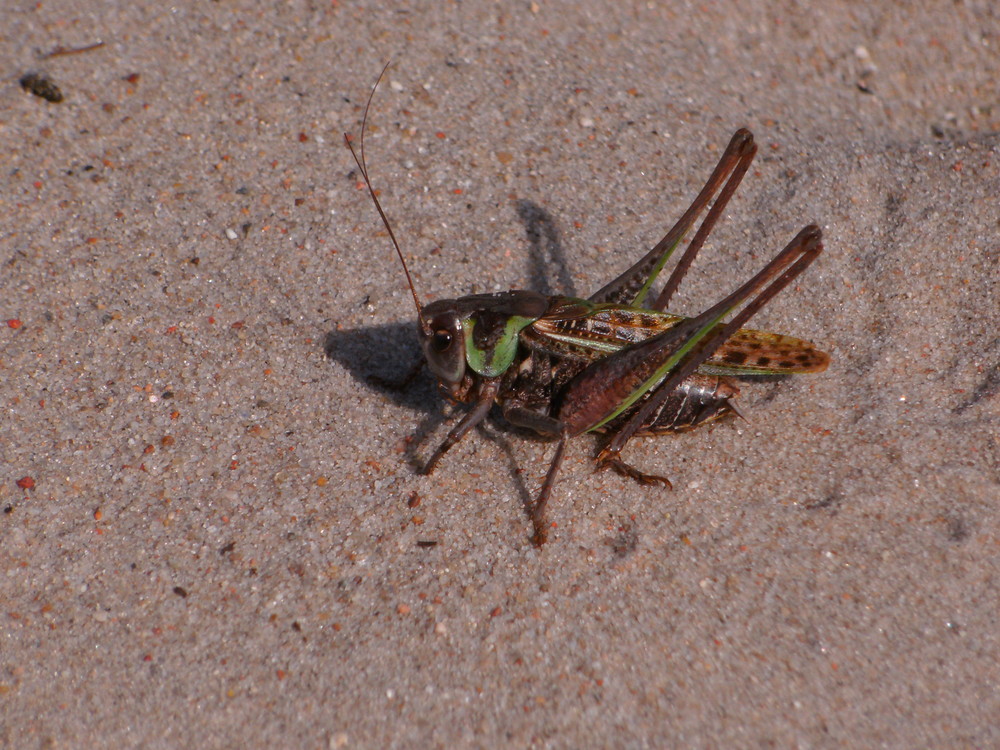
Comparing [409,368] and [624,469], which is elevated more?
[624,469]

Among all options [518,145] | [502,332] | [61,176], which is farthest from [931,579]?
[61,176]

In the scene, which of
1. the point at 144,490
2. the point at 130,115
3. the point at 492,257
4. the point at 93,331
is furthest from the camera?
the point at 130,115

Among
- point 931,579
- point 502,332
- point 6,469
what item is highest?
point 931,579

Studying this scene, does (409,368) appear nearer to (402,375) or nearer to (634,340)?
(402,375)

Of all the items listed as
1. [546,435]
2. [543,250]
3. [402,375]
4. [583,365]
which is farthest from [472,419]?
[543,250]

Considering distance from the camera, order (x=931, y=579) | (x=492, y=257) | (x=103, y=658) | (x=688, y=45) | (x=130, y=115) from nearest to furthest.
Result: (x=103, y=658) < (x=931, y=579) < (x=492, y=257) < (x=130, y=115) < (x=688, y=45)

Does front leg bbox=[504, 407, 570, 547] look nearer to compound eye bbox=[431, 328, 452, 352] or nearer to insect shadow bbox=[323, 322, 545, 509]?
insect shadow bbox=[323, 322, 545, 509]

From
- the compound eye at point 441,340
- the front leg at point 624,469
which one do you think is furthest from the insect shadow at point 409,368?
the compound eye at point 441,340

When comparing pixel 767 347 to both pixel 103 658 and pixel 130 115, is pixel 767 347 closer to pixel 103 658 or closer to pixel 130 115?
pixel 103 658
